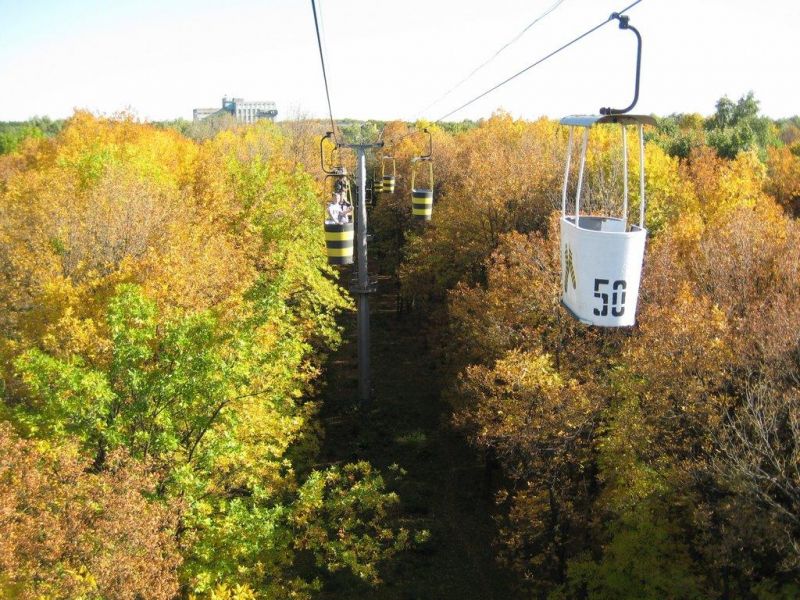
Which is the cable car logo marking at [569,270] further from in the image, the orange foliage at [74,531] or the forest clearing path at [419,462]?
the forest clearing path at [419,462]

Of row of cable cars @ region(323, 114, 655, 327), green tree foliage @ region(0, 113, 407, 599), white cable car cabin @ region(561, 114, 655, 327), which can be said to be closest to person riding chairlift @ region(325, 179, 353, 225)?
green tree foliage @ region(0, 113, 407, 599)

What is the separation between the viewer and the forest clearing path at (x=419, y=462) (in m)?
20.9

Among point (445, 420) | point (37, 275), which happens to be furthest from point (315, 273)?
point (37, 275)

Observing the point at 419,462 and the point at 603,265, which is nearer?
the point at 603,265

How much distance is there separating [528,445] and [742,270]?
9.96 metres

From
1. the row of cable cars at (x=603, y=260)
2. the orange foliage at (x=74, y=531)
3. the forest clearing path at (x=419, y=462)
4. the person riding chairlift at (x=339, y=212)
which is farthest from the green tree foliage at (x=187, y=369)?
the row of cable cars at (x=603, y=260)

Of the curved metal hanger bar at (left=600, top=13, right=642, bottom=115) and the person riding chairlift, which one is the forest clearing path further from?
the curved metal hanger bar at (left=600, top=13, right=642, bottom=115)

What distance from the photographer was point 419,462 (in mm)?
27766

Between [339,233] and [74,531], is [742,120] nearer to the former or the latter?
[339,233]

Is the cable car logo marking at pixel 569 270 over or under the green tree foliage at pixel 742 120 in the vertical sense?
under

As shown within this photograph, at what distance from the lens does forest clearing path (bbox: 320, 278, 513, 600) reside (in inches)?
821

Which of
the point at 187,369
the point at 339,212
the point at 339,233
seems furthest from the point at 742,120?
the point at 187,369

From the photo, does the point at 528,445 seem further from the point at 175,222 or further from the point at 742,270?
the point at 175,222

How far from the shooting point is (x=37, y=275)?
21.8 meters
